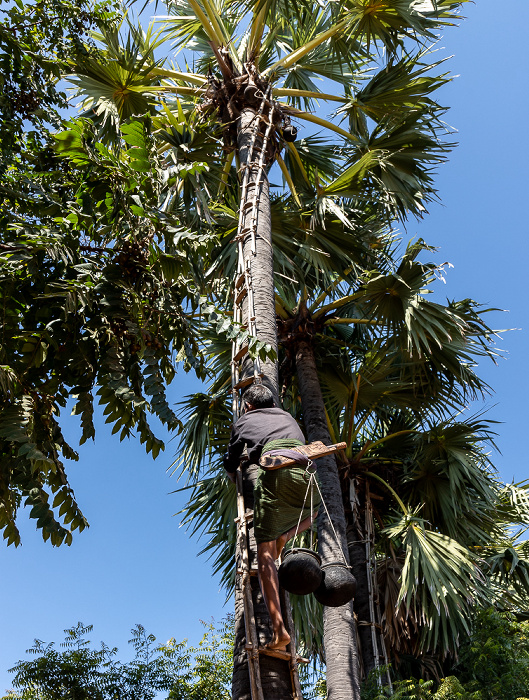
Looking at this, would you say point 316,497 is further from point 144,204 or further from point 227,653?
point 227,653

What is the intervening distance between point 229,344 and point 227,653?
819 centimetres

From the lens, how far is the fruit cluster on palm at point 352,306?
7418 millimetres

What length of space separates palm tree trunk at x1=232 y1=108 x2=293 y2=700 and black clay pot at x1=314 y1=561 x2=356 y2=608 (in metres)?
0.32

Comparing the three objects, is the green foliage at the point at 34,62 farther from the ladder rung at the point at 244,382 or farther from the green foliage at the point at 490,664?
the green foliage at the point at 490,664

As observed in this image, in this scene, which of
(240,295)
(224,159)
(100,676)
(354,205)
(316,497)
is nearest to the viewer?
(316,497)

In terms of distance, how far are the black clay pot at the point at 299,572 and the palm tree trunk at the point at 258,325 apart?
24 centimetres

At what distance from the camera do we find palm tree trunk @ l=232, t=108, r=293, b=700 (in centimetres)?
324

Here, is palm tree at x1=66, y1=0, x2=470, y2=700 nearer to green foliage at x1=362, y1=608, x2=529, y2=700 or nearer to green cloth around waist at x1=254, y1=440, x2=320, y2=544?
green foliage at x1=362, y1=608, x2=529, y2=700

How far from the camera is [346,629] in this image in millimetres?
6805

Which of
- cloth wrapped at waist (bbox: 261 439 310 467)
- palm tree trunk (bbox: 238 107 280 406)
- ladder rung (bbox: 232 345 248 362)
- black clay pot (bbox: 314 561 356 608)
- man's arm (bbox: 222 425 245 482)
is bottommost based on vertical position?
black clay pot (bbox: 314 561 356 608)

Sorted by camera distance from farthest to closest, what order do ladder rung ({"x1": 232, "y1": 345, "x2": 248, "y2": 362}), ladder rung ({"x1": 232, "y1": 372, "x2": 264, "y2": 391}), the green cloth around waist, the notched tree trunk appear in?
ladder rung ({"x1": 232, "y1": 345, "x2": 248, "y2": 362}) → ladder rung ({"x1": 232, "y1": 372, "x2": 264, "y2": 391}) → the green cloth around waist → the notched tree trunk

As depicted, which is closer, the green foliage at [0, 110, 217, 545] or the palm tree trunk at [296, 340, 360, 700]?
the green foliage at [0, 110, 217, 545]

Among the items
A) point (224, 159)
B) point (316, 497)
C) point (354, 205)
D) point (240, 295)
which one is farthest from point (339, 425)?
point (316, 497)

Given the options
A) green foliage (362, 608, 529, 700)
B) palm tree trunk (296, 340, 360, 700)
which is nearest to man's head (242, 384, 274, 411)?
palm tree trunk (296, 340, 360, 700)
